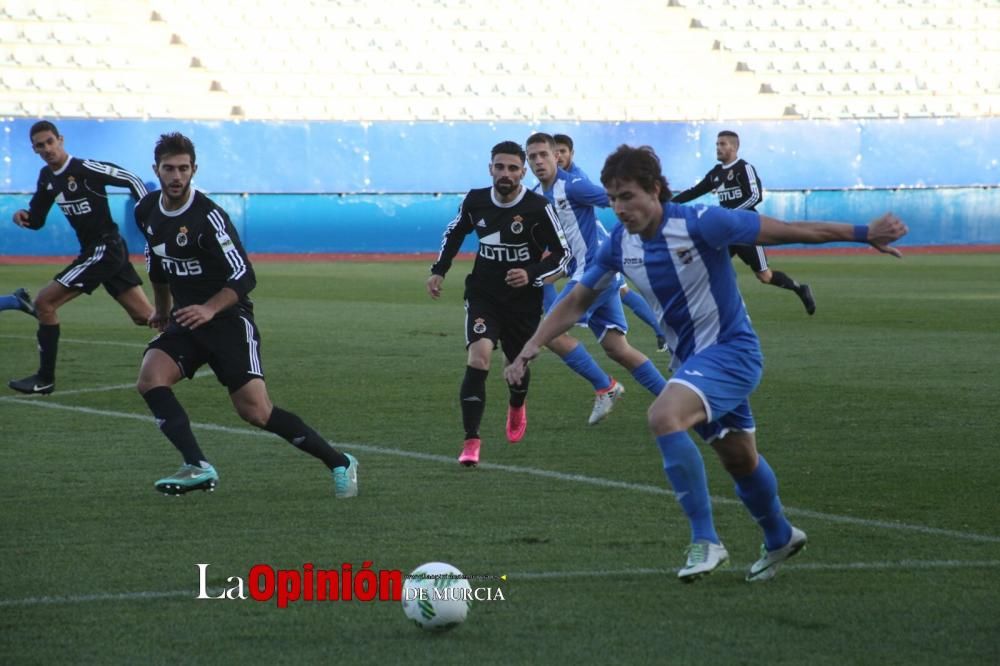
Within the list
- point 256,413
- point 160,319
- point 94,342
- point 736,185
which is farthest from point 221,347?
point 736,185

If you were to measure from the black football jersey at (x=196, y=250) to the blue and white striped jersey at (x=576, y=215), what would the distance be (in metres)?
4.24

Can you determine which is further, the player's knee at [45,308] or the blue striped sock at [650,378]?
the player's knee at [45,308]

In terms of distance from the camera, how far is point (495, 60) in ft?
129

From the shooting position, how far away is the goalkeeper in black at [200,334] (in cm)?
741

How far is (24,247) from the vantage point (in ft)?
105

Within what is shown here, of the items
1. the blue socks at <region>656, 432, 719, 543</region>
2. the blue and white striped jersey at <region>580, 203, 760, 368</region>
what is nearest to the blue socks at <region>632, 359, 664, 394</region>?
the blue and white striped jersey at <region>580, 203, 760, 368</region>

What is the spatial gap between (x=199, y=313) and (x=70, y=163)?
514cm

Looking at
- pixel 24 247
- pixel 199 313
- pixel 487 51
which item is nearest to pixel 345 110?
pixel 487 51

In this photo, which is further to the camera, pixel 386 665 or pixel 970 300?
pixel 970 300

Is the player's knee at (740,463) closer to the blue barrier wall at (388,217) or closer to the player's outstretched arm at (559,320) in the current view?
the player's outstretched arm at (559,320)

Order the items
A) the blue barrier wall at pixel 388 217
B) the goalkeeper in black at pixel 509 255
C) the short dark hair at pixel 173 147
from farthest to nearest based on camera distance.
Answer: the blue barrier wall at pixel 388 217 < the goalkeeper in black at pixel 509 255 < the short dark hair at pixel 173 147

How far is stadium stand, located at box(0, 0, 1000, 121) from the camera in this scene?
119 feet

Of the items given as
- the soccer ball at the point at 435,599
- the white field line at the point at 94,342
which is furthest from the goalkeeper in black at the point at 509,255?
the white field line at the point at 94,342

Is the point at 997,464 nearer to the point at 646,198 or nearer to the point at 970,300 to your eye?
the point at 646,198
